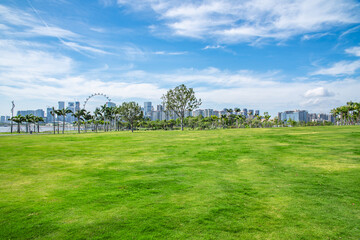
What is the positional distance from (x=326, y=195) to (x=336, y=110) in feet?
411

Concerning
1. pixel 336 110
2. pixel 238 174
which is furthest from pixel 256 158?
pixel 336 110

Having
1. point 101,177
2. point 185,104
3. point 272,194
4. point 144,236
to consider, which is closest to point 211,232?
point 144,236

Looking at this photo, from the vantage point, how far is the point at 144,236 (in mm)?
5465

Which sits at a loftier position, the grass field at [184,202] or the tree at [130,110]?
the tree at [130,110]

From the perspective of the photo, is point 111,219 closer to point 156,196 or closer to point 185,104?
point 156,196

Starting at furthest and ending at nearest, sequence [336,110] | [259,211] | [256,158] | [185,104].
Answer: [336,110], [185,104], [256,158], [259,211]

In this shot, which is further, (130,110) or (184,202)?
(130,110)

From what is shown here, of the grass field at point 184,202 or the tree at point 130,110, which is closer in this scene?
the grass field at point 184,202

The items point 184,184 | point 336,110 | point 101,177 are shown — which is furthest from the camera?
point 336,110

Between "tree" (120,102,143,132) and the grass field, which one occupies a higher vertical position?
"tree" (120,102,143,132)

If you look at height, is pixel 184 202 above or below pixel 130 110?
below

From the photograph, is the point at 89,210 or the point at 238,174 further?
the point at 238,174

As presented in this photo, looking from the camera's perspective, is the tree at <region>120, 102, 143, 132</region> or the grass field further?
the tree at <region>120, 102, 143, 132</region>

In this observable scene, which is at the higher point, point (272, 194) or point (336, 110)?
point (336, 110)
